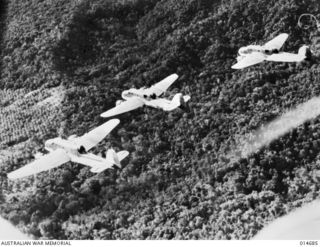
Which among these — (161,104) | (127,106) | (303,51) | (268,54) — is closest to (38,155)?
(127,106)

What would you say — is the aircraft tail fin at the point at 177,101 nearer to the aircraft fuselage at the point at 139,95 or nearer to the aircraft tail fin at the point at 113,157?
the aircraft fuselage at the point at 139,95

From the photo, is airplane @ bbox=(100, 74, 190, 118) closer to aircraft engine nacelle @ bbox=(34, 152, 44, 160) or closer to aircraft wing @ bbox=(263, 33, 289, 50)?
aircraft engine nacelle @ bbox=(34, 152, 44, 160)

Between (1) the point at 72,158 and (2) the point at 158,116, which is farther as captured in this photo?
(2) the point at 158,116

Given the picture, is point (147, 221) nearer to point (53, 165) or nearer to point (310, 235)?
point (53, 165)

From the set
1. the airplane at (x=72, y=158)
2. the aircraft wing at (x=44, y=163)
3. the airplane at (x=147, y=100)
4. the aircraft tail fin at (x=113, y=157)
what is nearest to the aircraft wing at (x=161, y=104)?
the airplane at (x=147, y=100)

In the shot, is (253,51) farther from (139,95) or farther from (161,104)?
(139,95)

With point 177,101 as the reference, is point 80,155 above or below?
below

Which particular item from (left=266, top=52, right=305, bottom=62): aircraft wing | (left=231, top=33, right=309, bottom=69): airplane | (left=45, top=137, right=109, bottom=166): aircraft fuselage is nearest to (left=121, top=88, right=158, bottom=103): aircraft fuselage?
(left=45, top=137, right=109, bottom=166): aircraft fuselage

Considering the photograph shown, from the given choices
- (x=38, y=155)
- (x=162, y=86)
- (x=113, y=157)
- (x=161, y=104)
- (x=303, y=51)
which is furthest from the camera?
(x=162, y=86)
